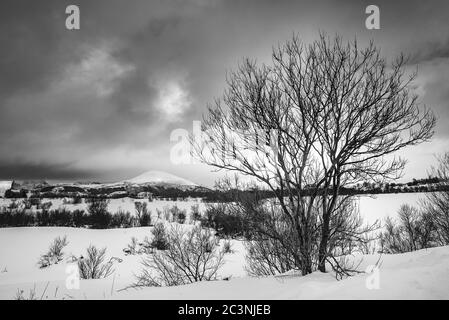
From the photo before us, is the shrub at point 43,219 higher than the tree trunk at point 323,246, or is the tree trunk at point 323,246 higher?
the tree trunk at point 323,246

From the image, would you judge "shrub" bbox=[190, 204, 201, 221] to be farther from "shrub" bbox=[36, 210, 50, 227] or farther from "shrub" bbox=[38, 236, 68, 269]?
"shrub" bbox=[36, 210, 50, 227]

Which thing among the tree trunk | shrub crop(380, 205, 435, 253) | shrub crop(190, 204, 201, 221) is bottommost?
shrub crop(190, 204, 201, 221)

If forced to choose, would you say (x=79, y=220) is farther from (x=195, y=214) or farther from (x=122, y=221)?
(x=195, y=214)

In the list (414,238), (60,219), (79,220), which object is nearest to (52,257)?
(79,220)

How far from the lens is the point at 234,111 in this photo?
6.60 metres

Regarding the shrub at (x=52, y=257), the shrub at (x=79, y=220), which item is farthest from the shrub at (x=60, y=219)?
the shrub at (x=52, y=257)

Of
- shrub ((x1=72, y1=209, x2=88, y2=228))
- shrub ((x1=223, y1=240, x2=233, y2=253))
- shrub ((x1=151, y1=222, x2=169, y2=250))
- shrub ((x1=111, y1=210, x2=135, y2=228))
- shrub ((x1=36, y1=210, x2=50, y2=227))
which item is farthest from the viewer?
shrub ((x1=72, y1=209, x2=88, y2=228))

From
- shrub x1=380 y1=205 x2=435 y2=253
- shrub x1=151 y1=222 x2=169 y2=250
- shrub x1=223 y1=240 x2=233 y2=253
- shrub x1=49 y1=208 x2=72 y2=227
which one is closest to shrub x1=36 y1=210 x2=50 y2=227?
shrub x1=49 y1=208 x2=72 y2=227

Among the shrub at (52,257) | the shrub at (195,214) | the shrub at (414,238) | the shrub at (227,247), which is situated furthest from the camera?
the shrub at (195,214)

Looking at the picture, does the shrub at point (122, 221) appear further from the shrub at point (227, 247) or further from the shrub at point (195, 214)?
the shrub at point (227, 247)

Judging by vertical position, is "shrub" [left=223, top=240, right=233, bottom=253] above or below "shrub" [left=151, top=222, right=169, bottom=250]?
below

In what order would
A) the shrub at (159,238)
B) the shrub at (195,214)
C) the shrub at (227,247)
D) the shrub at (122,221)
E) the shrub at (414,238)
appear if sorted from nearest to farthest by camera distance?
the shrub at (414,238)
the shrub at (159,238)
the shrub at (227,247)
the shrub at (122,221)
the shrub at (195,214)
